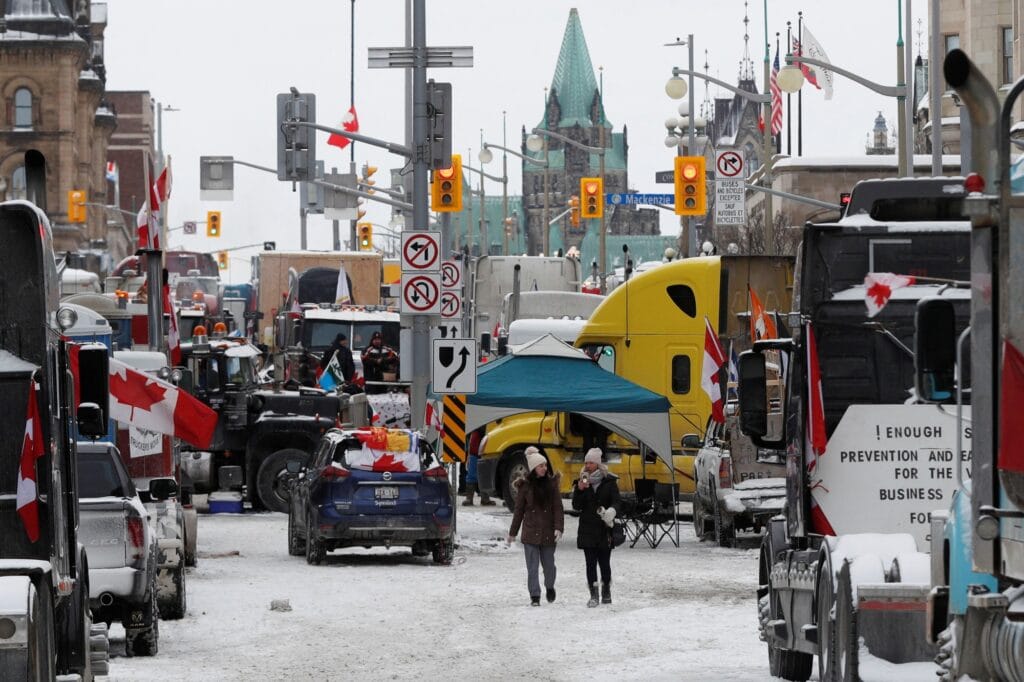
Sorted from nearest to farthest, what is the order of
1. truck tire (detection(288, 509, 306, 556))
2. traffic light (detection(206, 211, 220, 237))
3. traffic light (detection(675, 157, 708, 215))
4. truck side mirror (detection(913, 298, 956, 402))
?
truck side mirror (detection(913, 298, 956, 402)) → truck tire (detection(288, 509, 306, 556)) → traffic light (detection(675, 157, 708, 215)) → traffic light (detection(206, 211, 220, 237))

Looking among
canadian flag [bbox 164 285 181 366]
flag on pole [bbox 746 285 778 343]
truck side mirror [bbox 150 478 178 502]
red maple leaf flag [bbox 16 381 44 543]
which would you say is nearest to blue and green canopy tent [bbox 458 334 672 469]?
flag on pole [bbox 746 285 778 343]

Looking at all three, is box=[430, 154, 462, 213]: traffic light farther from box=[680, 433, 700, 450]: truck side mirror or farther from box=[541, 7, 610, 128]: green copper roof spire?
box=[541, 7, 610, 128]: green copper roof spire

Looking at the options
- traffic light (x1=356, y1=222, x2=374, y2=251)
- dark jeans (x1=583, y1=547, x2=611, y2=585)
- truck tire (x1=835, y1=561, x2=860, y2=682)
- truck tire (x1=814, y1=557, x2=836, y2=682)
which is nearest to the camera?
truck tire (x1=835, y1=561, x2=860, y2=682)

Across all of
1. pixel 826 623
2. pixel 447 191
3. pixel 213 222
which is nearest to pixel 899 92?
pixel 447 191

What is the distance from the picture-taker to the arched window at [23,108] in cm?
11381

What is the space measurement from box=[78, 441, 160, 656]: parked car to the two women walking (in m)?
5.38

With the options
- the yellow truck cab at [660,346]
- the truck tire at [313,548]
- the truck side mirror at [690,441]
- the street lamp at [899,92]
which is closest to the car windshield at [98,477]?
the truck tire at [313,548]

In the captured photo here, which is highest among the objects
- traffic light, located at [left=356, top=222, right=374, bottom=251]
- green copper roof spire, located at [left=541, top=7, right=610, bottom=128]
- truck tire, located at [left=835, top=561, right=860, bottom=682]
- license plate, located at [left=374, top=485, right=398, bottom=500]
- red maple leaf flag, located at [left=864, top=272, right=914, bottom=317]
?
green copper roof spire, located at [left=541, top=7, right=610, bottom=128]

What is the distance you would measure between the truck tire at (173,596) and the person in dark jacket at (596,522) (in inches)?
152

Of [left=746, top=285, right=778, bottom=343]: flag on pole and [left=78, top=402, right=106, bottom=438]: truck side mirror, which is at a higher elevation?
[left=746, top=285, right=778, bottom=343]: flag on pole

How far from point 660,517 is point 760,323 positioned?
9.32ft

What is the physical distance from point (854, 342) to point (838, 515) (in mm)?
1036

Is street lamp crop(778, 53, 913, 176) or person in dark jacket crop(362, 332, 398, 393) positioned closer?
street lamp crop(778, 53, 913, 176)

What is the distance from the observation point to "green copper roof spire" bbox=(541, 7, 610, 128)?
17912cm
